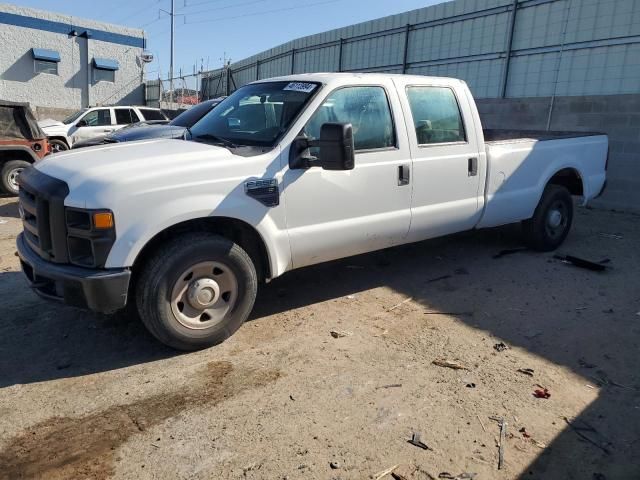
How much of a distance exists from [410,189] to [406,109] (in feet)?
2.35

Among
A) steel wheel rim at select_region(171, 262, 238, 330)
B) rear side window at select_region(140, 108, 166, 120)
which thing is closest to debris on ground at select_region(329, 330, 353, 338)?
steel wheel rim at select_region(171, 262, 238, 330)

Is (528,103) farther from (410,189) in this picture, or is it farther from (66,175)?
(66,175)

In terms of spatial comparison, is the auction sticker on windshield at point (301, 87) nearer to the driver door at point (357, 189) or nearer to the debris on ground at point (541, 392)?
the driver door at point (357, 189)

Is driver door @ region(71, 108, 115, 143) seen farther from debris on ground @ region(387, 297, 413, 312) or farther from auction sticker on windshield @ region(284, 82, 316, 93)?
debris on ground @ region(387, 297, 413, 312)

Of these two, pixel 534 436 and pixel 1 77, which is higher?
pixel 1 77

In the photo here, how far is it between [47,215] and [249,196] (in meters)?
1.34

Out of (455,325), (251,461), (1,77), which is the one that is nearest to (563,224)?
(455,325)

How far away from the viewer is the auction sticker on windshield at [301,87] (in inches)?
167

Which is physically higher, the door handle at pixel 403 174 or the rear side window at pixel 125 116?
the rear side window at pixel 125 116

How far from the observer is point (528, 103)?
33.9 ft

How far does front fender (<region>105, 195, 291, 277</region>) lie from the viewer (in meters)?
3.29

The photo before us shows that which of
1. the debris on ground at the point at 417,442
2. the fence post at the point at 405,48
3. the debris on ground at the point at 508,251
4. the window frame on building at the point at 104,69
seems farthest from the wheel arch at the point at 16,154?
the window frame on building at the point at 104,69

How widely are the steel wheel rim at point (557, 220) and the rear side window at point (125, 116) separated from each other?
12.0 metres

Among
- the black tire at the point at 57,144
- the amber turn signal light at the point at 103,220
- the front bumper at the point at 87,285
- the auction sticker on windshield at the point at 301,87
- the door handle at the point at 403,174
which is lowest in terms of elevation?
the front bumper at the point at 87,285
